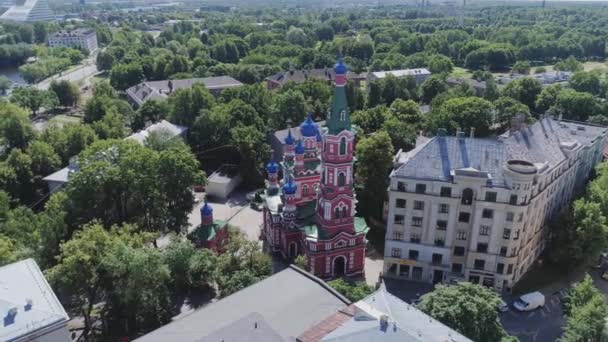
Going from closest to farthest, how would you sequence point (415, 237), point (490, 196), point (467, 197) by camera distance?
point (490, 196)
point (467, 197)
point (415, 237)

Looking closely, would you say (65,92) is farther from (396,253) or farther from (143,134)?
(396,253)

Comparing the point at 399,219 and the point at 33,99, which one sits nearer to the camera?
the point at 399,219

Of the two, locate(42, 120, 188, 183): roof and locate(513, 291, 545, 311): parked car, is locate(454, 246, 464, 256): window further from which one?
locate(42, 120, 188, 183): roof

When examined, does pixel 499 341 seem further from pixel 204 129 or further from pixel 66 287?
pixel 204 129

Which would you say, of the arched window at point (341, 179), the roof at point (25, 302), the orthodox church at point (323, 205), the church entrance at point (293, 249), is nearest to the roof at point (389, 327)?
the roof at point (25, 302)

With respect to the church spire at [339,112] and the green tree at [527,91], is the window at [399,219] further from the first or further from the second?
the green tree at [527,91]

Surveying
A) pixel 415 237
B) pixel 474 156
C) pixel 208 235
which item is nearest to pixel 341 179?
pixel 415 237

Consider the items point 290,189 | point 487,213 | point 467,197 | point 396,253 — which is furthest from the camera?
point 290,189
